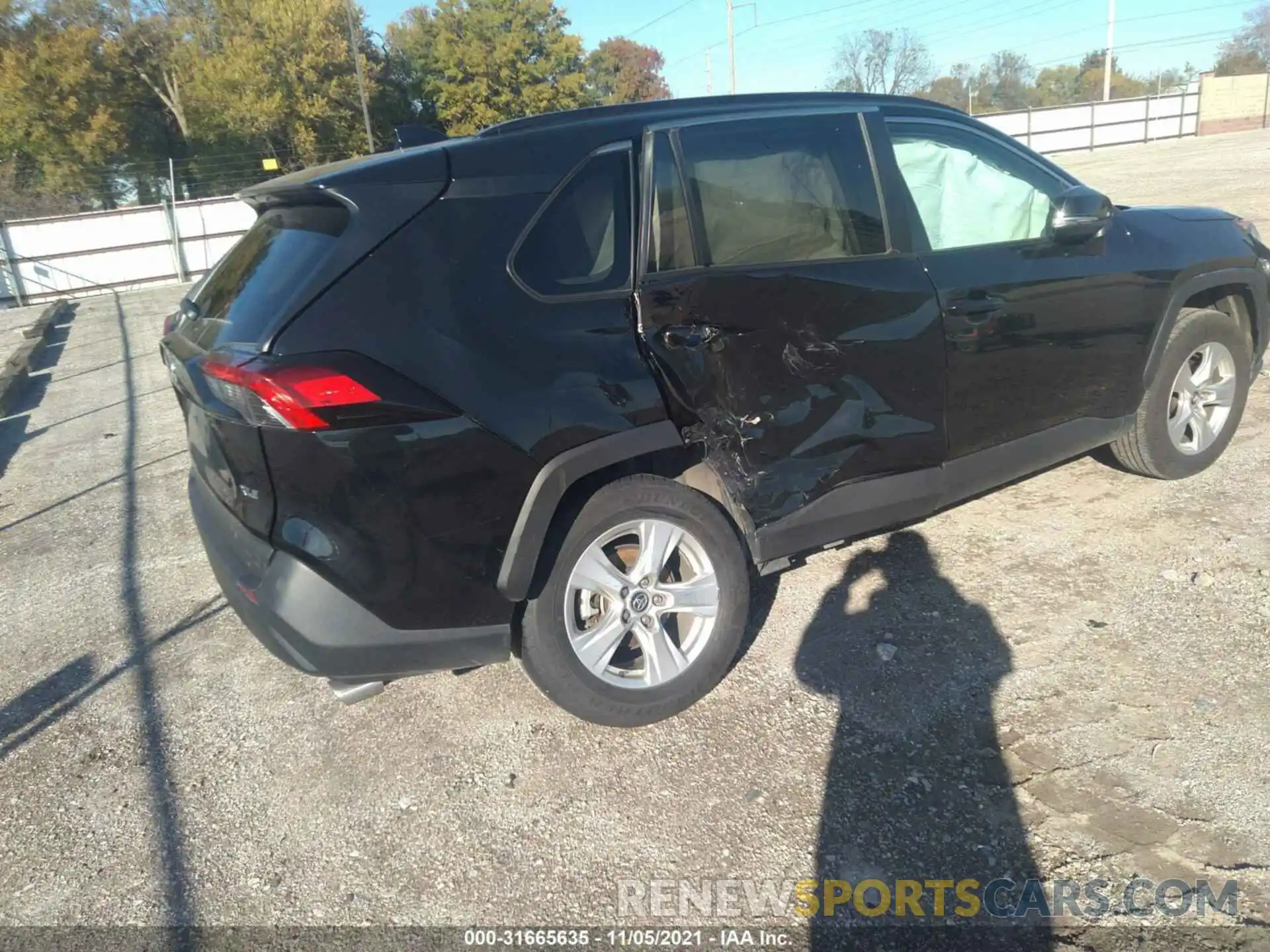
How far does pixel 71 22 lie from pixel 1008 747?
148ft

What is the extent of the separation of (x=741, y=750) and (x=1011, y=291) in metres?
2.08

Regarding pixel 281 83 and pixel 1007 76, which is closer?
pixel 281 83

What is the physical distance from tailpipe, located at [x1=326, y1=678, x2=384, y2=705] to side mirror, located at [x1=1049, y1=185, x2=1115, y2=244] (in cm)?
316

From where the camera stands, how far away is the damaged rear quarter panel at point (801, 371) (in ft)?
10.1

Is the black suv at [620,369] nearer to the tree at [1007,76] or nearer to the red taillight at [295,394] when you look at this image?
the red taillight at [295,394]

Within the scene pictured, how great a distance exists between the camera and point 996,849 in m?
2.53

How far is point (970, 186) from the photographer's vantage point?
3904 millimetres

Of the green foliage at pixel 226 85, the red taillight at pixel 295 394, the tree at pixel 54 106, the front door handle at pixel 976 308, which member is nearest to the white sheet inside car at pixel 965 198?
Result: the front door handle at pixel 976 308

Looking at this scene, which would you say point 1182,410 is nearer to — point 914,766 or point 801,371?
point 801,371

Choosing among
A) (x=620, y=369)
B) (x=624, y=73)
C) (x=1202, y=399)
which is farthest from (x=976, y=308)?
(x=624, y=73)

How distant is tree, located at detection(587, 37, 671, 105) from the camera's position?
59.9 metres

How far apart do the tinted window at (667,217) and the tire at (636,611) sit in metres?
0.73

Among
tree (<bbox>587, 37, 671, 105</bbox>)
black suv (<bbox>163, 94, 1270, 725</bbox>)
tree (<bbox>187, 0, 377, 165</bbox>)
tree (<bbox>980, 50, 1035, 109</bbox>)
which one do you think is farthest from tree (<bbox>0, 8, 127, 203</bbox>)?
tree (<bbox>980, 50, 1035, 109</bbox>)

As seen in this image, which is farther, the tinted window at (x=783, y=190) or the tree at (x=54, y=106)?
the tree at (x=54, y=106)
